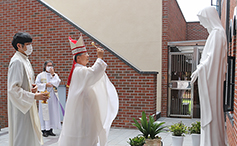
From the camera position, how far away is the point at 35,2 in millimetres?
8969

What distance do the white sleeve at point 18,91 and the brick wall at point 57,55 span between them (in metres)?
5.04

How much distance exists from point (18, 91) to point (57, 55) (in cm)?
544

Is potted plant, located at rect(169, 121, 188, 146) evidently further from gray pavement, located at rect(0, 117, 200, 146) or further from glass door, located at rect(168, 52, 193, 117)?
glass door, located at rect(168, 52, 193, 117)

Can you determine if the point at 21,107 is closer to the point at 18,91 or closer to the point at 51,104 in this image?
the point at 18,91

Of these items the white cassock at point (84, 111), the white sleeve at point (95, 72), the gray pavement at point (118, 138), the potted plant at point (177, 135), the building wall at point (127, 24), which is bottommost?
the gray pavement at point (118, 138)

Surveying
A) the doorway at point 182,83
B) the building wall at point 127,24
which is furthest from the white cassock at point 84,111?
the building wall at point 127,24

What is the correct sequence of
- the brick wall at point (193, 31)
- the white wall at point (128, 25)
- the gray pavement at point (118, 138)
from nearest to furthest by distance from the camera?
1. the gray pavement at point (118, 138)
2. the white wall at point (128, 25)
3. the brick wall at point (193, 31)

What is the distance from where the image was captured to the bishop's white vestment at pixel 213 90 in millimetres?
4359

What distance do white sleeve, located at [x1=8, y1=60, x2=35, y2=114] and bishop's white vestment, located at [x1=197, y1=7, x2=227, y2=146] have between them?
274cm

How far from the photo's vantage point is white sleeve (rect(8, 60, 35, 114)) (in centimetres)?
353

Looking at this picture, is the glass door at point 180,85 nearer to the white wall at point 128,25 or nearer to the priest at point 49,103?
the white wall at point 128,25

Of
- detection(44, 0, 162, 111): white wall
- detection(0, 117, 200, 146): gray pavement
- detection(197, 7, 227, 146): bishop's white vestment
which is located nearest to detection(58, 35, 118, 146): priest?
detection(197, 7, 227, 146): bishop's white vestment

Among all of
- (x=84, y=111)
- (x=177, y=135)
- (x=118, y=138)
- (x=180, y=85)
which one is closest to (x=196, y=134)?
(x=177, y=135)

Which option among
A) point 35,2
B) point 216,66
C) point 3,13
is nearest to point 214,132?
point 216,66
